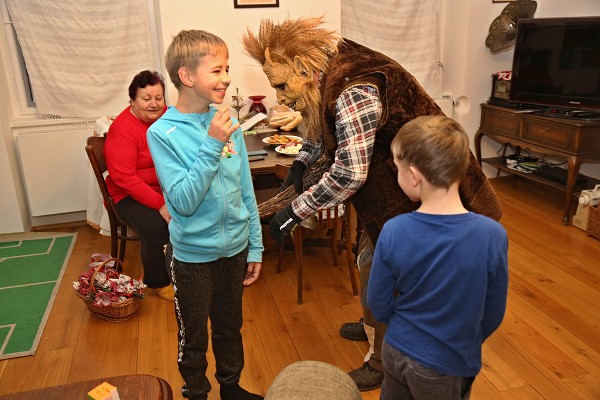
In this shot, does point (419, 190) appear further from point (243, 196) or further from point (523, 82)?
point (523, 82)

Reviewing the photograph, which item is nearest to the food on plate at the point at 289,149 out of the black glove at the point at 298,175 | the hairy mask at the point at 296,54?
the black glove at the point at 298,175

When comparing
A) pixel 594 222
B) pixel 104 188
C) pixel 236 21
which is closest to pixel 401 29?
pixel 236 21

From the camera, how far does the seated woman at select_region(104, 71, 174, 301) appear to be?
2838 mm

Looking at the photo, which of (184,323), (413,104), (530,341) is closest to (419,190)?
(413,104)

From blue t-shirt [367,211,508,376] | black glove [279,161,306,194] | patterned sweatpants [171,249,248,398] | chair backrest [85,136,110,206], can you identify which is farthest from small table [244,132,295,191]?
blue t-shirt [367,211,508,376]

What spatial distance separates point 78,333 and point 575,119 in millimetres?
3498

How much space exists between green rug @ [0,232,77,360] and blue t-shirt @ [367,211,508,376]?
Answer: 194 cm

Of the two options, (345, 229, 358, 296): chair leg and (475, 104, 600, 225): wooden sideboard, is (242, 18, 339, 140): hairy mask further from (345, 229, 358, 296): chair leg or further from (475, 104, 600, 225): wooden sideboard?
(475, 104, 600, 225): wooden sideboard

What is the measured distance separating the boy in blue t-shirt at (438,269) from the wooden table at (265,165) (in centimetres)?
155

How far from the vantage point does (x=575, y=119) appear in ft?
12.1

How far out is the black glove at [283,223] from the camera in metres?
1.79

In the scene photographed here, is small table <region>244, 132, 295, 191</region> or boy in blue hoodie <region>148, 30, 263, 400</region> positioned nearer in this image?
boy in blue hoodie <region>148, 30, 263, 400</region>

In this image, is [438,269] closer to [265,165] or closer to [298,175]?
[298,175]

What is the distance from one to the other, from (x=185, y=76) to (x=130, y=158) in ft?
4.70
